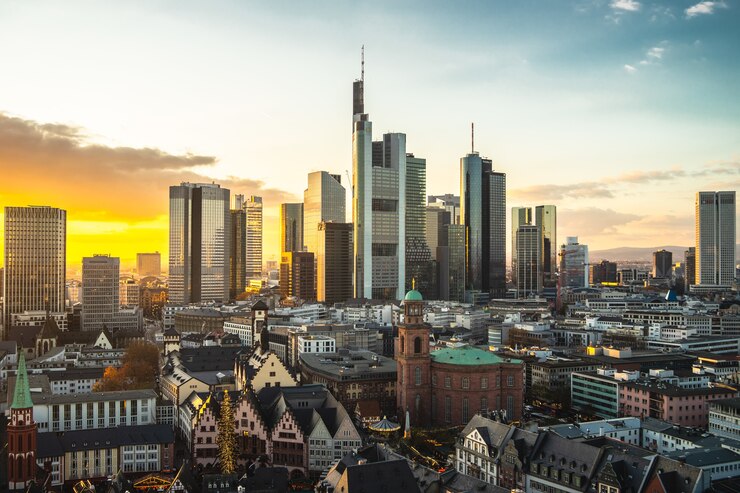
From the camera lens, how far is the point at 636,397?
90312 mm

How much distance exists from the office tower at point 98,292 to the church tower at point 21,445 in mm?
122825

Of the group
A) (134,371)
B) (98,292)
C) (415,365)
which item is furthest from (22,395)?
(98,292)

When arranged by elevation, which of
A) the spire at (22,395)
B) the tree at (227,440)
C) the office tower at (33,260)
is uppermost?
the office tower at (33,260)

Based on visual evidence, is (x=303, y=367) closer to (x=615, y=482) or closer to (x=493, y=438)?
(x=493, y=438)

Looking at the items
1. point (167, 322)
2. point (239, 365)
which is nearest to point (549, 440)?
point (239, 365)

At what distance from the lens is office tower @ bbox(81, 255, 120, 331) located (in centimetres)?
18600

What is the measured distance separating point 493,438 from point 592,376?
123ft

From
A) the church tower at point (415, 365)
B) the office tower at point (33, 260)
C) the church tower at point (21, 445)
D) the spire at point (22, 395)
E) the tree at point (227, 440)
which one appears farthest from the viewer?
the office tower at point (33, 260)

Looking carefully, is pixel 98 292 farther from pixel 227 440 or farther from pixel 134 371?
pixel 227 440

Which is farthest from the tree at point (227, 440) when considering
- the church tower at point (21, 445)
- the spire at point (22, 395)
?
the spire at point (22, 395)

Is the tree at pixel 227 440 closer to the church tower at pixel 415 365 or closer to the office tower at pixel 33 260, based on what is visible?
the church tower at pixel 415 365

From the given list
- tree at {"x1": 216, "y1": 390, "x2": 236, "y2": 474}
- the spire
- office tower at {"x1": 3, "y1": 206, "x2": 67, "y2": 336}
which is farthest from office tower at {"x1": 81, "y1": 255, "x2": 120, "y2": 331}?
tree at {"x1": 216, "y1": 390, "x2": 236, "y2": 474}

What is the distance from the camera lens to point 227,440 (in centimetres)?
7056

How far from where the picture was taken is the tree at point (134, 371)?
106125 mm
